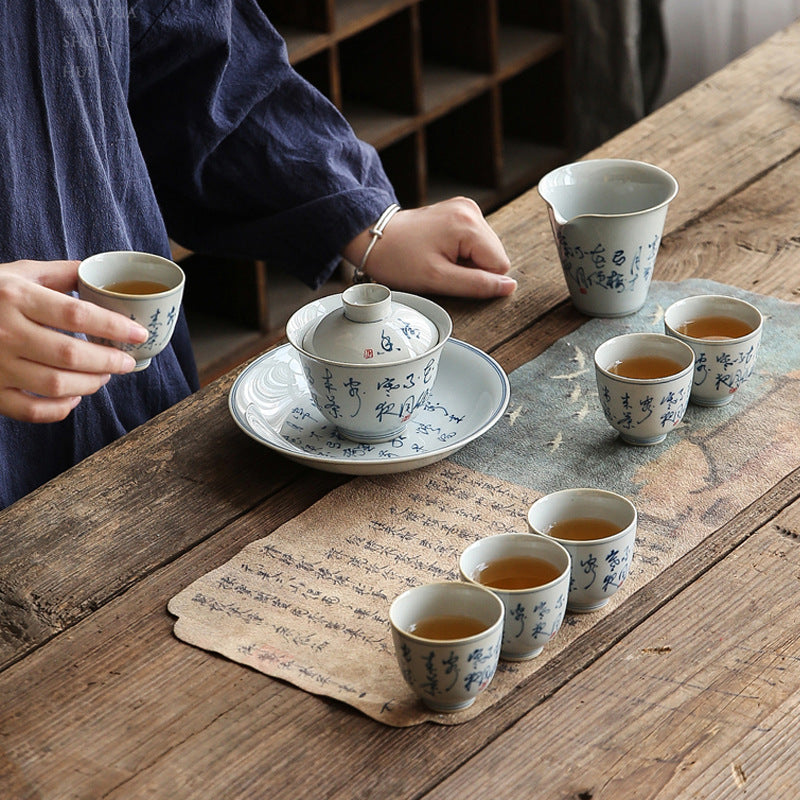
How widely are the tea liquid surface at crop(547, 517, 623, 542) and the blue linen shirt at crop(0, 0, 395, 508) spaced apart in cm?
59

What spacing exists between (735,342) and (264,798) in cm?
58

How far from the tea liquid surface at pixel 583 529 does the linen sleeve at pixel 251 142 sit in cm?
59

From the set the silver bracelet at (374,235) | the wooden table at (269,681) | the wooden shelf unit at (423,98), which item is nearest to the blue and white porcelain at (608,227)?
the silver bracelet at (374,235)

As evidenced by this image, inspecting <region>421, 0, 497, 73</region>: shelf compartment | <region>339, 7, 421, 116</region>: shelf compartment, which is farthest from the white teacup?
<region>421, 0, 497, 73</region>: shelf compartment

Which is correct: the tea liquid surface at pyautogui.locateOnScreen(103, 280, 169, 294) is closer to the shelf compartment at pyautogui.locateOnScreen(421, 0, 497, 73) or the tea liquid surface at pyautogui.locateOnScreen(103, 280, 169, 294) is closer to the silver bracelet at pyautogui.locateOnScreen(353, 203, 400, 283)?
the silver bracelet at pyautogui.locateOnScreen(353, 203, 400, 283)

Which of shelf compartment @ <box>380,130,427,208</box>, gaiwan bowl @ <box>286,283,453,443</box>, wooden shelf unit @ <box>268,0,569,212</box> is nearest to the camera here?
gaiwan bowl @ <box>286,283,453,443</box>

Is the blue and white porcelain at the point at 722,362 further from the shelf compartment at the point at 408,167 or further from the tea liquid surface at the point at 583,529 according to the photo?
the shelf compartment at the point at 408,167

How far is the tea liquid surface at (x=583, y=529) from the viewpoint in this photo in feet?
2.79

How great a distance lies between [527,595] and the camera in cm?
76

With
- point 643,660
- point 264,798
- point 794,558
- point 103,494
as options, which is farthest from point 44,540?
point 794,558

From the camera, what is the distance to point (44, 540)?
94 cm

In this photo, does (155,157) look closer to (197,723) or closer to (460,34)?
(197,723)

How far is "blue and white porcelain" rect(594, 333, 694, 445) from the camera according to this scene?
99 centimetres

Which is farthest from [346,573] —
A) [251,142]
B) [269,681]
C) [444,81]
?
[444,81]
